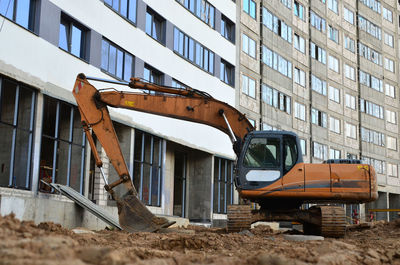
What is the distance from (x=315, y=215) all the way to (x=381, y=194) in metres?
39.3

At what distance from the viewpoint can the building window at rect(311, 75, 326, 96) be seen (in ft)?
156

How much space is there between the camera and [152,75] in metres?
29.5

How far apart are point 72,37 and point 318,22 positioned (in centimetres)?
3089

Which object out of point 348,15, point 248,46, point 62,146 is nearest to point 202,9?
point 248,46

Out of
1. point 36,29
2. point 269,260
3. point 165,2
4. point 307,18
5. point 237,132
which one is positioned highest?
point 307,18

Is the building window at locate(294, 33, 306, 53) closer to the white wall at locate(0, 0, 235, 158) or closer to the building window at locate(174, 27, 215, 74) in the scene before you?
the white wall at locate(0, 0, 235, 158)

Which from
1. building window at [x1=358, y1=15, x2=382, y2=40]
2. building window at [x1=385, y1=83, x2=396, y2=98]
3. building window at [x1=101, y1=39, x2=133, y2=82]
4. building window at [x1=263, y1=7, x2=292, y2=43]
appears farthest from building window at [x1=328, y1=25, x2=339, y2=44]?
building window at [x1=101, y1=39, x2=133, y2=82]

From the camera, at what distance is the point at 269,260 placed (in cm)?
770

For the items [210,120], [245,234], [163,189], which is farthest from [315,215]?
[163,189]

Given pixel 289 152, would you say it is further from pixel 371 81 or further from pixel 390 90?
pixel 390 90

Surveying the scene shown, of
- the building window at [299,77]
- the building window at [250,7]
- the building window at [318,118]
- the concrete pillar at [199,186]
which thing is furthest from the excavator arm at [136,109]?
the building window at [318,118]

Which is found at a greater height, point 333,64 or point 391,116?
point 333,64

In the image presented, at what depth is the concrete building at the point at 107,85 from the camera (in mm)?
19281

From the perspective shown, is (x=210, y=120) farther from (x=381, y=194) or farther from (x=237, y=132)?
(x=381, y=194)
